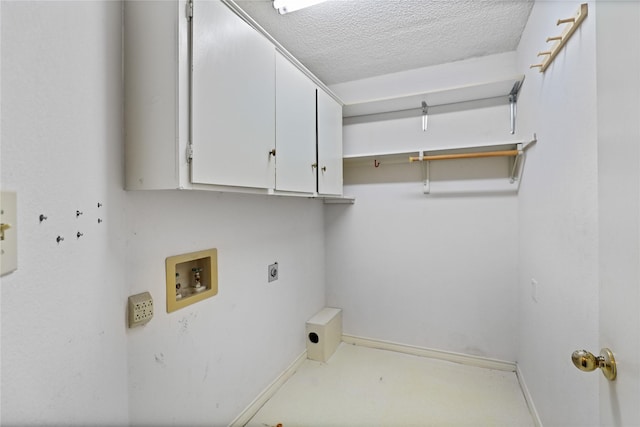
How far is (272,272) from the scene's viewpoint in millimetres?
2113

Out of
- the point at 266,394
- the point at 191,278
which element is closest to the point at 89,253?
the point at 191,278

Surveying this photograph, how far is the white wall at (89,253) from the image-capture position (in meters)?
0.85

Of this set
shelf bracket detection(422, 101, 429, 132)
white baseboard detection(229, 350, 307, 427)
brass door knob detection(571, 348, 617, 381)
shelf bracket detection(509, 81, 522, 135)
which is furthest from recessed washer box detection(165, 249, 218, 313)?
shelf bracket detection(509, 81, 522, 135)

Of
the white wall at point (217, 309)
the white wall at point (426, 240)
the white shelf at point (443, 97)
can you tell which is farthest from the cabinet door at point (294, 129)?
the white wall at point (426, 240)

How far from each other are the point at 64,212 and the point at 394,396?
7.06 feet

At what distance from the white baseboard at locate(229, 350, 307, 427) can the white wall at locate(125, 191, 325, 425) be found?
0.13 feet

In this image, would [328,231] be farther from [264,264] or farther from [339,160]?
[264,264]

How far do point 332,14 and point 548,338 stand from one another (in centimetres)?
219

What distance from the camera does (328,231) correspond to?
2959 mm

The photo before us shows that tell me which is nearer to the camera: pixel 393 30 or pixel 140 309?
pixel 140 309

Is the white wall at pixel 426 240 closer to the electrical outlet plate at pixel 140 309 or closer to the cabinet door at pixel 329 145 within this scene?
the cabinet door at pixel 329 145

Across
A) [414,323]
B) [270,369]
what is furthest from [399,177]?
[270,369]

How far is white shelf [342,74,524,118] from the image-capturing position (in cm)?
212

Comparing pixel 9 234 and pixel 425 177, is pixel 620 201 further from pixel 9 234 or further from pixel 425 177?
pixel 425 177
